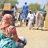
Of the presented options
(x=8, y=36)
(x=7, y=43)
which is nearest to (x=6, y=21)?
(x=8, y=36)

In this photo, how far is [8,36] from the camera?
10.5 feet

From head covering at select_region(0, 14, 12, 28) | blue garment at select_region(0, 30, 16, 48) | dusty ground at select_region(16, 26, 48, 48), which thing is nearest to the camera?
blue garment at select_region(0, 30, 16, 48)

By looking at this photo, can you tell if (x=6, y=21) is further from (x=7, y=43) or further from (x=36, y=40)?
(x=36, y=40)

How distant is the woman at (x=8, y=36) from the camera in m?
2.95

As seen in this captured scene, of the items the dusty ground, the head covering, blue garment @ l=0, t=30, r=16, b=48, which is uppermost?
the head covering

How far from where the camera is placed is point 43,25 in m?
11.1

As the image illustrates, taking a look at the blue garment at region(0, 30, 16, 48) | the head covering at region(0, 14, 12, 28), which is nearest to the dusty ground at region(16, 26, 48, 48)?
the head covering at region(0, 14, 12, 28)

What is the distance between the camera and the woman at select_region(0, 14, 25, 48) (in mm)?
2951

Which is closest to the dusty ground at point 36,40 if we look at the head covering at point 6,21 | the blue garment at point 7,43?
the head covering at point 6,21

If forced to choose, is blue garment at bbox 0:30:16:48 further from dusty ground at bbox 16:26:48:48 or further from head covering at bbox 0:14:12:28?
dusty ground at bbox 16:26:48:48

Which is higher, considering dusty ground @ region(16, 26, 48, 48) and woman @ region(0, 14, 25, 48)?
woman @ region(0, 14, 25, 48)

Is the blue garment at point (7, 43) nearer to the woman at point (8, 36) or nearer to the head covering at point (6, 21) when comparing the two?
the woman at point (8, 36)

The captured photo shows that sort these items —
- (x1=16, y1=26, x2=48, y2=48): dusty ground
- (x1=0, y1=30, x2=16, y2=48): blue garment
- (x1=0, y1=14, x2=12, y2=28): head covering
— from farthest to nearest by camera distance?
(x1=16, y1=26, x2=48, y2=48): dusty ground
(x1=0, y1=14, x2=12, y2=28): head covering
(x1=0, y1=30, x2=16, y2=48): blue garment

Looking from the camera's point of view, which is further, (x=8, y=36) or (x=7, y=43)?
(x=8, y=36)
